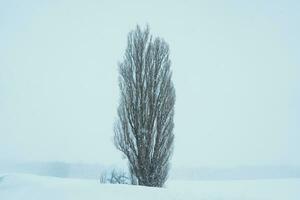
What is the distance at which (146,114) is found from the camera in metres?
16.2

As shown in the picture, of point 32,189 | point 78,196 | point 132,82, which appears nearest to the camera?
point 78,196

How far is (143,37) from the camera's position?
17.8 m

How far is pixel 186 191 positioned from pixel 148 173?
7.11 meters

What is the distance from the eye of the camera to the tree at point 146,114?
15.7 metres

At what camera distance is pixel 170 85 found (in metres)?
16.9

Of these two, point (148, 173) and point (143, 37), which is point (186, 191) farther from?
point (143, 37)

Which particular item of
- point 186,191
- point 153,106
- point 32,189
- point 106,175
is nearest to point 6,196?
point 32,189

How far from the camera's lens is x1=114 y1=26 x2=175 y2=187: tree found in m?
15.7

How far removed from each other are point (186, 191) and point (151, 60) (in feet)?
30.5

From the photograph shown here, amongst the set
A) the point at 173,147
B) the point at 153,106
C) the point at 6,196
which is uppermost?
the point at 153,106

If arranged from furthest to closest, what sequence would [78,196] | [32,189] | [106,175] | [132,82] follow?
[132,82] < [106,175] < [32,189] < [78,196]

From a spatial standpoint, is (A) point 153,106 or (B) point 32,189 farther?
(A) point 153,106

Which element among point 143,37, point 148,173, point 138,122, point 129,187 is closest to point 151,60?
point 143,37

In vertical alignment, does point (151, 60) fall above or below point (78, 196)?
above
